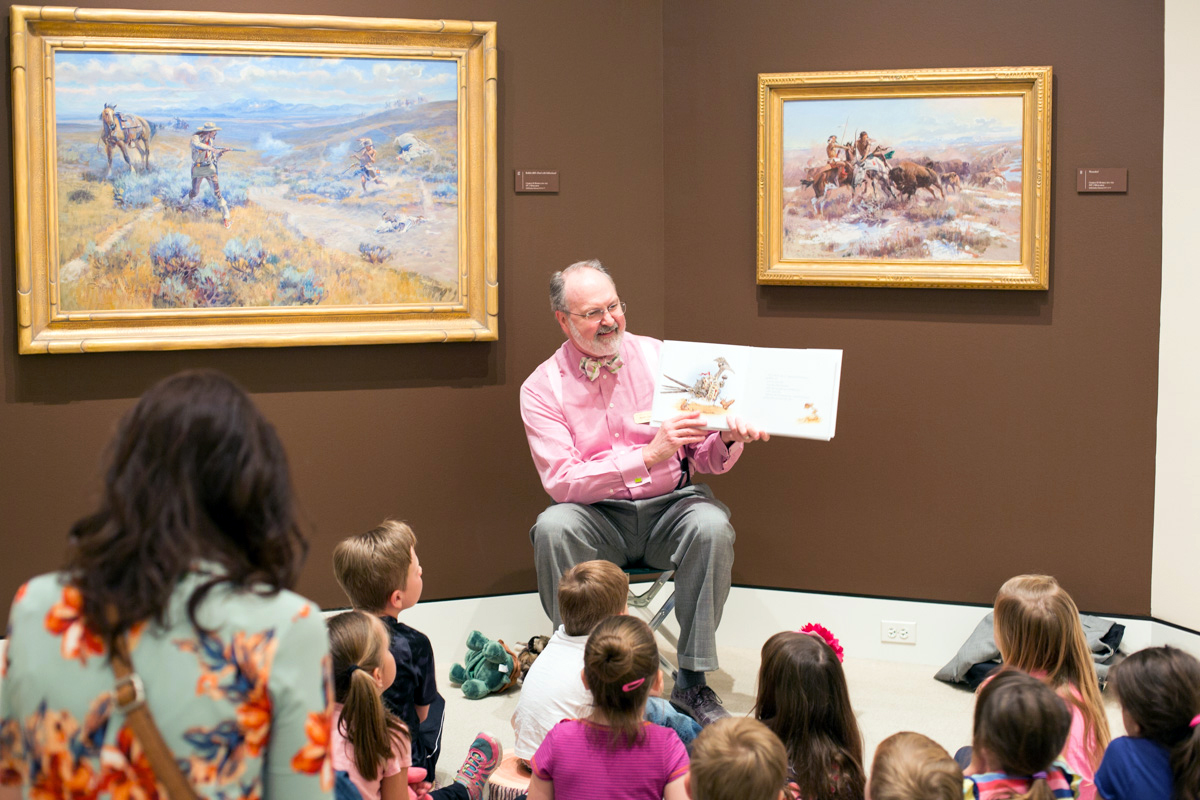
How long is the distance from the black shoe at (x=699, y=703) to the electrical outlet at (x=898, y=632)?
912mm

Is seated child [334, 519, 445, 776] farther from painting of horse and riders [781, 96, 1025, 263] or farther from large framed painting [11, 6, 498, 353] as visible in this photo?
painting of horse and riders [781, 96, 1025, 263]

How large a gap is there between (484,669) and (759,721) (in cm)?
189

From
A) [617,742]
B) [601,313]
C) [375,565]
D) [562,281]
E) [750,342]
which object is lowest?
[617,742]

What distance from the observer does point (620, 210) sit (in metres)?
4.29

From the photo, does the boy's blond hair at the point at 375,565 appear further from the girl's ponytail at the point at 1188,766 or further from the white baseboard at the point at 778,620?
the girl's ponytail at the point at 1188,766

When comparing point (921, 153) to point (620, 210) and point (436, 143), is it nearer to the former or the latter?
point (620, 210)

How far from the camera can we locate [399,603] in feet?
9.45

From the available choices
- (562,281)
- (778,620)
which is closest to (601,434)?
(562,281)

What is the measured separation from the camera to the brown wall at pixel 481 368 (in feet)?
12.8

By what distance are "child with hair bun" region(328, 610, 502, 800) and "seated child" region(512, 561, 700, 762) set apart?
0.31m

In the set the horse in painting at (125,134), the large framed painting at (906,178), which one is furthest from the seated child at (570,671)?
the horse in painting at (125,134)

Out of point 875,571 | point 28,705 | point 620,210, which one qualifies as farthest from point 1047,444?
point 28,705

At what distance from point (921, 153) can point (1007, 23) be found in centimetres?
53

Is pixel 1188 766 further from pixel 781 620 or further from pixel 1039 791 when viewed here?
pixel 781 620
